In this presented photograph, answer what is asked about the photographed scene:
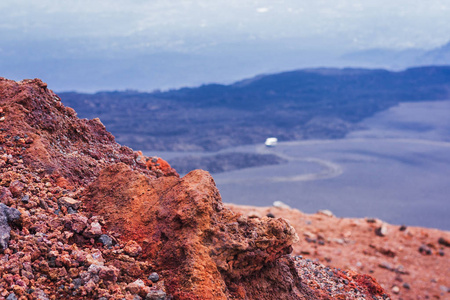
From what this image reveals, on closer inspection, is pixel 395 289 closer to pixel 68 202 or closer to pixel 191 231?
pixel 191 231

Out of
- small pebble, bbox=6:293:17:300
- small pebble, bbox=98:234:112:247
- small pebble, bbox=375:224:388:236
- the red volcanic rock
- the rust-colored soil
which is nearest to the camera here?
small pebble, bbox=6:293:17:300

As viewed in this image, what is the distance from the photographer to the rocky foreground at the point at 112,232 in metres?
2.34

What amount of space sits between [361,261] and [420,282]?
4.36 feet

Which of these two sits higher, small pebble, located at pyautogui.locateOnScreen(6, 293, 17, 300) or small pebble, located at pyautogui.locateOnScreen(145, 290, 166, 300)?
small pebble, located at pyautogui.locateOnScreen(145, 290, 166, 300)

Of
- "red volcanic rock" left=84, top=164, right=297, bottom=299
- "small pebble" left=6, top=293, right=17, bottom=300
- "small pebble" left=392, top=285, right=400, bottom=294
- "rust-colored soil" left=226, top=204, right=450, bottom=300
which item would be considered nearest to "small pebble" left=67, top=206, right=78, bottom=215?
"red volcanic rock" left=84, top=164, right=297, bottom=299

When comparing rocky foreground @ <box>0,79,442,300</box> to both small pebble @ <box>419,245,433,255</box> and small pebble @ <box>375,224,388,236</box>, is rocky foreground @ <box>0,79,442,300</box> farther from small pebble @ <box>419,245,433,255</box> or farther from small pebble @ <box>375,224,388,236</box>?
small pebble @ <box>375,224,388,236</box>

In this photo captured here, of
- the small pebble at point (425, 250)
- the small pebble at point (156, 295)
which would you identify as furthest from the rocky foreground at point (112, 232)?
the small pebble at point (425, 250)

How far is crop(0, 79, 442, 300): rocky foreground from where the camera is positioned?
2342 mm

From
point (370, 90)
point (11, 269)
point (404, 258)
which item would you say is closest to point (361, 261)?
point (404, 258)

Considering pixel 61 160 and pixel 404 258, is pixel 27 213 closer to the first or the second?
pixel 61 160

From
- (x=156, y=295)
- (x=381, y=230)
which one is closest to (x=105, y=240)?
(x=156, y=295)

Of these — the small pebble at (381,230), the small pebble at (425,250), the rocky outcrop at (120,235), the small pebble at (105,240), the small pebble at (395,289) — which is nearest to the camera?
the rocky outcrop at (120,235)

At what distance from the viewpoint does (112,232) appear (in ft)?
9.09

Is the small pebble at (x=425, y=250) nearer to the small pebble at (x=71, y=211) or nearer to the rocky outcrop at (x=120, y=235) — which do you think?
the rocky outcrop at (x=120, y=235)
